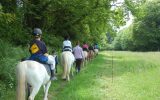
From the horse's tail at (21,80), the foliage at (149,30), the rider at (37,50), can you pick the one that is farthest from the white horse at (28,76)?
the foliage at (149,30)

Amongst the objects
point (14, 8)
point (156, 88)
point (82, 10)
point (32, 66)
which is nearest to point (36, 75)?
point (32, 66)

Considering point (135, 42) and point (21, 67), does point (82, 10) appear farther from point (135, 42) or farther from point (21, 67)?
point (135, 42)

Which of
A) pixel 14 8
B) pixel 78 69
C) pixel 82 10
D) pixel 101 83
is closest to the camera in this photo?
pixel 101 83

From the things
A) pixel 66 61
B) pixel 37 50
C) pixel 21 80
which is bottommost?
pixel 66 61

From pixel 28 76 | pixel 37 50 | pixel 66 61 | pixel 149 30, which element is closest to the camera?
pixel 28 76

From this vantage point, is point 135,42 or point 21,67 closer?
point 21,67

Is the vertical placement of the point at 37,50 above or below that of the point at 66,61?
above

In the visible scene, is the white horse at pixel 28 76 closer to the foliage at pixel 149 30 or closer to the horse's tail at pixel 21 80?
the horse's tail at pixel 21 80

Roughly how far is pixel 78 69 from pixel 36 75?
36.7ft

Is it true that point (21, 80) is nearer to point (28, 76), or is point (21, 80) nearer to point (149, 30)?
point (28, 76)

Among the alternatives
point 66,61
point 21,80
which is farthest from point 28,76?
point 66,61

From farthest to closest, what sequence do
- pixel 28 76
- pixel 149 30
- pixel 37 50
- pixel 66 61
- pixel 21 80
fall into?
1. pixel 149 30
2. pixel 66 61
3. pixel 37 50
4. pixel 28 76
5. pixel 21 80

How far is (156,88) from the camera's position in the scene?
15.5 metres

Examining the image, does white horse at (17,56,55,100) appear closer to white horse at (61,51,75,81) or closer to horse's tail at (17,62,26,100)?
horse's tail at (17,62,26,100)
